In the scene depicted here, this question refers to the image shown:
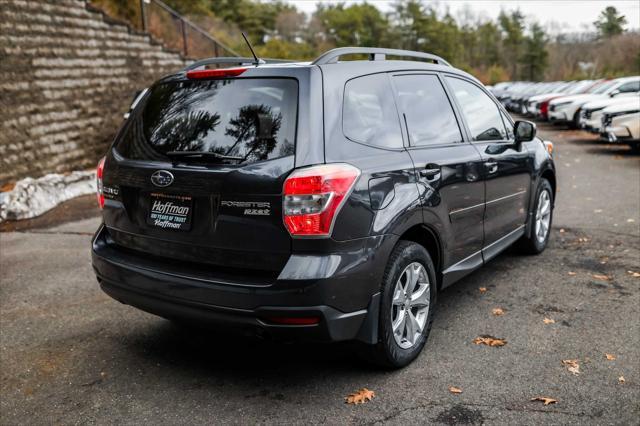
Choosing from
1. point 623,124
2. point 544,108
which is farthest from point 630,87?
point 623,124

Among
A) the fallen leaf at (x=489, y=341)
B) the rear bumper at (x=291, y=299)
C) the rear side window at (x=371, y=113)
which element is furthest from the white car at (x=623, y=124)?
the rear bumper at (x=291, y=299)

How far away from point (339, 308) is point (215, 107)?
51.6 inches

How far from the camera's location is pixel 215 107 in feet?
11.0

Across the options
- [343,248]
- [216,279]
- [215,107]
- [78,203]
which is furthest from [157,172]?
[78,203]

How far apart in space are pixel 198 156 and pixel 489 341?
7.51 feet

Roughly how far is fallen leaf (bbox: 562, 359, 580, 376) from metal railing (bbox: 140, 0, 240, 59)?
1552 centimetres

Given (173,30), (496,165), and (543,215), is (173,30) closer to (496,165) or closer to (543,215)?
(543,215)

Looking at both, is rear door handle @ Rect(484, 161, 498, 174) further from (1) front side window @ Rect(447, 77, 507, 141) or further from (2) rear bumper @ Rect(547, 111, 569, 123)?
(2) rear bumper @ Rect(547, 111, 569, 123)

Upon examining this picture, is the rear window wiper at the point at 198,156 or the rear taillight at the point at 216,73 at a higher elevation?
the rear taillight at the point at 216,73

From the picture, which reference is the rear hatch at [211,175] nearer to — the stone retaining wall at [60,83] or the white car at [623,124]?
the stone retaining wall at [60,83]

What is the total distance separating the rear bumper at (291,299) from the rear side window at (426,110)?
37.0 inches

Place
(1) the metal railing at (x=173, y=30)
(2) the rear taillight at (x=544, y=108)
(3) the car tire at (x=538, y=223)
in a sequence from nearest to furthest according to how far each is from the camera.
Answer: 1. (3) the car tire at (x=538, y=223)
2. (1) the metal railing at (x=173, y=30)
3. (2) the rear taillight at (x=544, y=108)

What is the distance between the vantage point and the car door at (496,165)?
4.62 meters

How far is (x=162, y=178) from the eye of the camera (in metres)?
3.32
